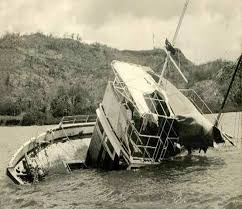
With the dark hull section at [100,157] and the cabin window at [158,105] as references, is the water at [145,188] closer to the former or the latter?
the dark hull section at [100,157]

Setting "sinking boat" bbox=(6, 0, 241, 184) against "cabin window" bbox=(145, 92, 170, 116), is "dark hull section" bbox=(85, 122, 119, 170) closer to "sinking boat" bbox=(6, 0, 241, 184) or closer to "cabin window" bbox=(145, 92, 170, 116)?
"sinking boat" bbox=(6, 0, 241, 184)

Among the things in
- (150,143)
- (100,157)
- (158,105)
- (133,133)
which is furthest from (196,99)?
(133,133)

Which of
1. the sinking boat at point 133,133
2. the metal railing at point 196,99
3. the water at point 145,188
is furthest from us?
the metal railing at point 196,99

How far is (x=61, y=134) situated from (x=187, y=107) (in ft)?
28.5

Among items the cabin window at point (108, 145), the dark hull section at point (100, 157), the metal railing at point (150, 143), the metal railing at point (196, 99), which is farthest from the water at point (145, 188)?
the metal railing at point (196, 99)

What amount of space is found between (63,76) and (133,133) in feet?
184

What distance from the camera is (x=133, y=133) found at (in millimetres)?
24156

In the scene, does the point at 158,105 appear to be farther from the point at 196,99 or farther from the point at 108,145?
the point at 196,99

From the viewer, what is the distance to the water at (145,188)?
1805cm

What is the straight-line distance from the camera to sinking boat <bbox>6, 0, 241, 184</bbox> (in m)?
22.9

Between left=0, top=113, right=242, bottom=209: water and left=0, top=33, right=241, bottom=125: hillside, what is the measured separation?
32.0 metres

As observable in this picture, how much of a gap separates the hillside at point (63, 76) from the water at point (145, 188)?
31990 millimetres

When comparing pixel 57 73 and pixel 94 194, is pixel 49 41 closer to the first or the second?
pixel 57 73

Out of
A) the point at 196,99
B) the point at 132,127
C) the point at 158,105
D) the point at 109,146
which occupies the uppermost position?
the point at 196,99
